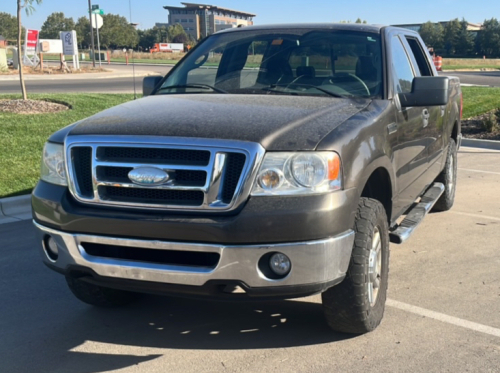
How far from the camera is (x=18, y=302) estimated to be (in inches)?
188

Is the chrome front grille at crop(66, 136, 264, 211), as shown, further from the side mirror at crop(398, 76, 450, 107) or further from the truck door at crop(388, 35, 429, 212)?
the side mirror at crop(398, 76, 450, 107)

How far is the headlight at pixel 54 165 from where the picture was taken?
12.6 ft

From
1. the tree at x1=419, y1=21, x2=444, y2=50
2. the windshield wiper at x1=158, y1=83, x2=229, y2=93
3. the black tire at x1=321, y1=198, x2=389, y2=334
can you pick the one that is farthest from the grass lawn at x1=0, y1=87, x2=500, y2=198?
the tree at x1=419, y1=21, x2=444, y2=50

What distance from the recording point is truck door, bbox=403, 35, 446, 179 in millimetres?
5675

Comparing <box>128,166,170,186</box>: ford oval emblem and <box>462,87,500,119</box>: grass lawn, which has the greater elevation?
<box>128,166,170,186</box>: ford oval emblem

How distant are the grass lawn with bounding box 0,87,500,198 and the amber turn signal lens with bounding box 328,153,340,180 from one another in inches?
214

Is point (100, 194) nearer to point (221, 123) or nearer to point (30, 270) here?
point (221, 123)

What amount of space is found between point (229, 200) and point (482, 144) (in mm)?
10122

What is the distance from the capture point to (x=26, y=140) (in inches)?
403

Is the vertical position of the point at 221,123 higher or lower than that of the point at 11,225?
higher

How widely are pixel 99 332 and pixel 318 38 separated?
9.11ft

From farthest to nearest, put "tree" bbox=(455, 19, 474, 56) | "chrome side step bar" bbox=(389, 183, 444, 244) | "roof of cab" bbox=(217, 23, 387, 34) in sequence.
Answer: "tree" bbox=(455, 19, 474, 56), "roof of cab" bbox=(217, 23, 387, 34), "chrome side step bar" bbox=(389, 183, 444, 244)

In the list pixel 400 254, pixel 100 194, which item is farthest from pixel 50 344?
pixel 400 254

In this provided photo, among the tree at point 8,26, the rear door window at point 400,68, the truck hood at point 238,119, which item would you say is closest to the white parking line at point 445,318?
the truck hood at point 238,119
